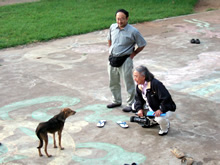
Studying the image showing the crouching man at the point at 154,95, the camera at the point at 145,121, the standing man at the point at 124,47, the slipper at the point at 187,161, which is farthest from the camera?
the standing man at the point at 124,47

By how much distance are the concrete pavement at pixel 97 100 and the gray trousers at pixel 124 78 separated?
0.26 m

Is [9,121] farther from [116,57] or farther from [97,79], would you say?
[97,79]

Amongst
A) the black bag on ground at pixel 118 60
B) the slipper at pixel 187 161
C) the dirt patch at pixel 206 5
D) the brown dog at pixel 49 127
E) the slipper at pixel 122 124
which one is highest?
the black bag on ground at pixel 118 60

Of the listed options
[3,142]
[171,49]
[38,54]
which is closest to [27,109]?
[3,142]

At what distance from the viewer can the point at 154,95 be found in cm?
470

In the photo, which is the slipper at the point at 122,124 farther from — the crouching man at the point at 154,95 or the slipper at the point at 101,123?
the crouching man at the point at 154,95

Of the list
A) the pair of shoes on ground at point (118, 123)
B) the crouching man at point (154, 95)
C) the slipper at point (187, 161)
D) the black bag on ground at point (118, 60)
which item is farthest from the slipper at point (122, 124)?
the slipper at point (187, 161)

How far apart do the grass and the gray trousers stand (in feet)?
19.9

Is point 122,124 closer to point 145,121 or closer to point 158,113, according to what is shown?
point 145,121

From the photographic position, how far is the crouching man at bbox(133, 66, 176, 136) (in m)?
4.62

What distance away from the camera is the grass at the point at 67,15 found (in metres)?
12.1

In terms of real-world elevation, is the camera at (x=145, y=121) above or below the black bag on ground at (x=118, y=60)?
below

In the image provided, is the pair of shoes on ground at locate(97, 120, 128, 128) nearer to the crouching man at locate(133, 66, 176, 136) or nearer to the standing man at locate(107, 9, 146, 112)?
the crouching man at locate(133, 66, 176, 136)

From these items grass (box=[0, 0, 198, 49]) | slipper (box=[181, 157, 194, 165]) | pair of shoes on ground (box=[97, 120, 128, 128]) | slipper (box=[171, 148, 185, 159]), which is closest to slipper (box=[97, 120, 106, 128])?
pair of shoes on ground (box=[97, 120, 128, 128])
